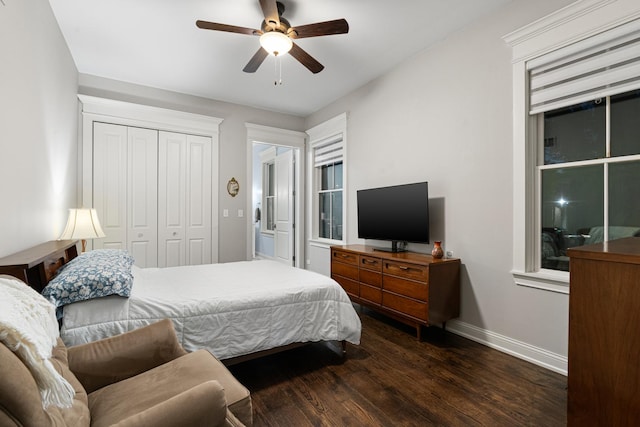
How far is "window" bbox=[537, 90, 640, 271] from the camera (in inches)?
78.8

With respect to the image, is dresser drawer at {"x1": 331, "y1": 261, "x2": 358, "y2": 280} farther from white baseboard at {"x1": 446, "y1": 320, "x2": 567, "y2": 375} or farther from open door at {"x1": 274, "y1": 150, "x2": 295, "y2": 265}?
open door at {"x1": 274, "y1": 150, "x2": 295, "y2": 265}

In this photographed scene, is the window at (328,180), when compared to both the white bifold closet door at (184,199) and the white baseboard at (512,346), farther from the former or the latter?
the white baseboard at (512,346)

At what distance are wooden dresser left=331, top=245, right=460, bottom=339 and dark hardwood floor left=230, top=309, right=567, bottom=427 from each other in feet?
0.93

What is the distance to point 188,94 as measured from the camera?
437 centimetres

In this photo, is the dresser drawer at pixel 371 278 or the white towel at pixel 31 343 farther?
the dresser drawer at pixel 371 278

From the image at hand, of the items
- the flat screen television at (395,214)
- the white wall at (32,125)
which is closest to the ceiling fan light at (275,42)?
the white wall at (32,125)

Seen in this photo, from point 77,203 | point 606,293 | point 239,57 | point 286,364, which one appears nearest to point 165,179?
point 77,203

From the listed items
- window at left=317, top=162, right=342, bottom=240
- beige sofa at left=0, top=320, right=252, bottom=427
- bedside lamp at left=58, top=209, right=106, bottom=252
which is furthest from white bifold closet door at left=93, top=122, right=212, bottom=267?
beige sofa at left=0, top=320, right=252, bottom=427

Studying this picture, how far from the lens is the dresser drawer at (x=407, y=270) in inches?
107

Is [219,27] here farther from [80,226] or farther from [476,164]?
[476,164]

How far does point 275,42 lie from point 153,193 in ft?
9.09

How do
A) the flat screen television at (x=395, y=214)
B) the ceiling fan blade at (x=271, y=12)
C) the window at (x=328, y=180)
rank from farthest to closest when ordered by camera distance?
1. the window at (x=328, y=180)
2. the flat screen television at (x=395, y=214)
3. the ceiling fan blade at (x=271, y=12)

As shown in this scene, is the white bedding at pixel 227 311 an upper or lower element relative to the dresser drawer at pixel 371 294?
upper

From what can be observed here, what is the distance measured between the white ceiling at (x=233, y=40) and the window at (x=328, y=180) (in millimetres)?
660
